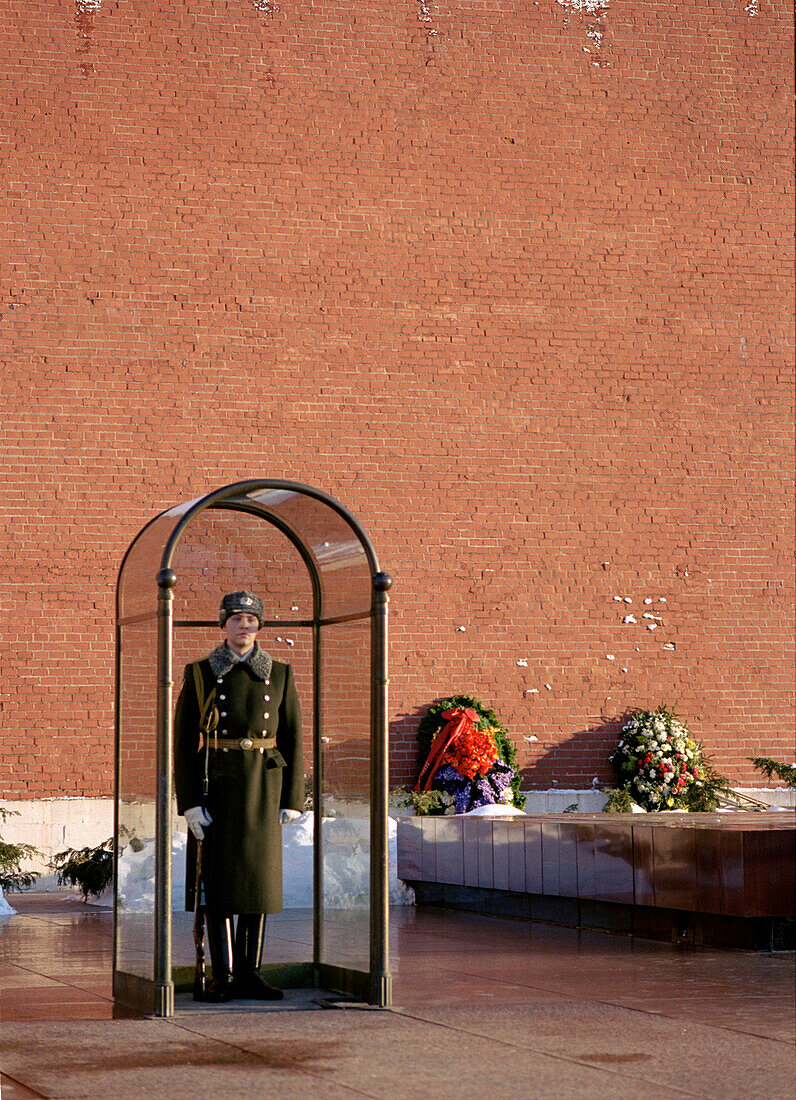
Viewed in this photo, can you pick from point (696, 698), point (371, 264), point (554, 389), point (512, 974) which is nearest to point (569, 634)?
point (696, 698)

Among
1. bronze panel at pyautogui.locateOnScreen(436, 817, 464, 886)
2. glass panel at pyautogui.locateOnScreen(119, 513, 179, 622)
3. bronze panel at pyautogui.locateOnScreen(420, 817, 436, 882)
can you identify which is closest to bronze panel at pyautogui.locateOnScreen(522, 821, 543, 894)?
bronze panel at pyautogui.locateOnScreen(436, 817, 464, 886)

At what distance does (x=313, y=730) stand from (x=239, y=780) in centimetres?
67

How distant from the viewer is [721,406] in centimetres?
1683

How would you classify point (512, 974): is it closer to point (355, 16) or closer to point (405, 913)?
point (405, 913)

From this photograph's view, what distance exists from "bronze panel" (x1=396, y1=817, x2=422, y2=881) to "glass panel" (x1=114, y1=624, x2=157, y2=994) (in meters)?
5.96

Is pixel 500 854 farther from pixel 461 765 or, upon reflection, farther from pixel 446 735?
pixel 446 735

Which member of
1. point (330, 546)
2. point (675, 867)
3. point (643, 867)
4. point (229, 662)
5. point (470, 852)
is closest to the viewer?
point (229, 662)

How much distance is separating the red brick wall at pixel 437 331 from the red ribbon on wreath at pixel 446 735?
36cm

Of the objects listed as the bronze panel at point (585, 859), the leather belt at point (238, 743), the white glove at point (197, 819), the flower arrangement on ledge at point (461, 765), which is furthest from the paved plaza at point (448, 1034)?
the flower arrangement on ledge at point (461, 765)

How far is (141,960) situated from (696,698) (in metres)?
11.1

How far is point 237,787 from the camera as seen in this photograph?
6.51m

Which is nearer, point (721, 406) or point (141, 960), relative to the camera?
point (141, 960)

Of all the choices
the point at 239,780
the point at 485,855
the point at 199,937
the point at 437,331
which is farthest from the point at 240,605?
the point at 437,331

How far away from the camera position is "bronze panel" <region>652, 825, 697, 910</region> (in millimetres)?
8820
